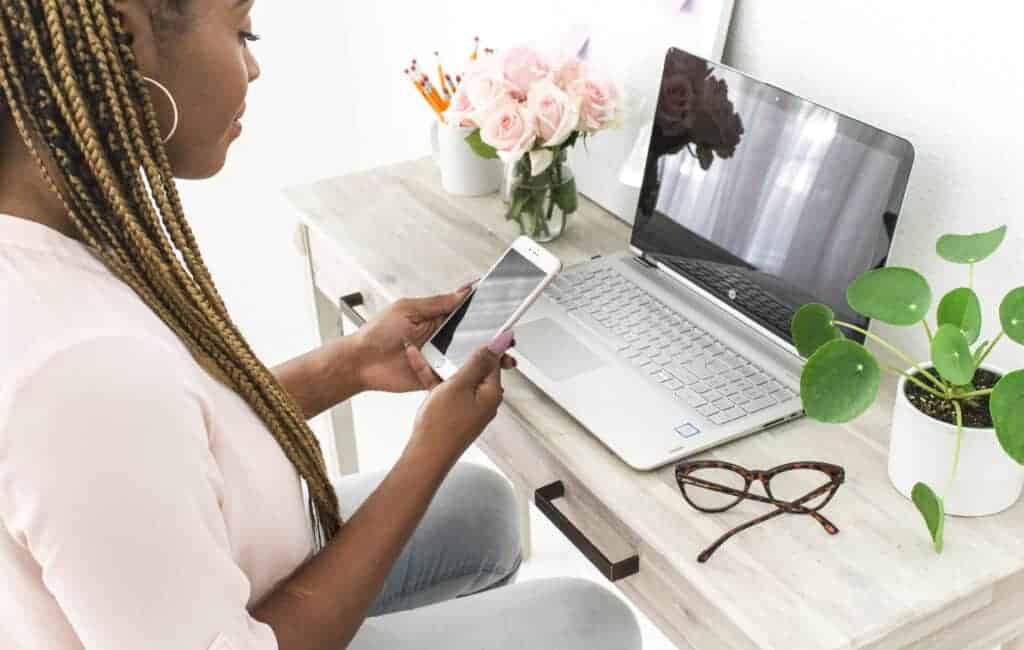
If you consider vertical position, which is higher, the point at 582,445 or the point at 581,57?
the point at 581,57

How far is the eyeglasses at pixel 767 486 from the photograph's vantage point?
0.90 m

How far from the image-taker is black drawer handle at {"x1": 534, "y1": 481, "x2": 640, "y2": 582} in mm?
921

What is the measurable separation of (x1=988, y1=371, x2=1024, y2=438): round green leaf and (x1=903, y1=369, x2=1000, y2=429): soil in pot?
0.07 meters

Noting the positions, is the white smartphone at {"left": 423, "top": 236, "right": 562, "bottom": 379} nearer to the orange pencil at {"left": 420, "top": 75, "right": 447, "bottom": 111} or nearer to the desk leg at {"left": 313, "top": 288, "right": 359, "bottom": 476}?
the orange pencil at {"left": 420, "top": 75, "right": 447, "bottom": 111}

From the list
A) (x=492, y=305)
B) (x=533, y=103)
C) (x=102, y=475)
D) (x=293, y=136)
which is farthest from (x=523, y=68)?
(x=293, y=136)

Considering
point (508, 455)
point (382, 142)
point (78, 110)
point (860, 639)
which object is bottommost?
point (382, 142)

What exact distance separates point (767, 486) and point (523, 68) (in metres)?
0.58

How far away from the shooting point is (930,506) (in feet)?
2.67

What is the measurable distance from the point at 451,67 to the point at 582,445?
107 centimetres

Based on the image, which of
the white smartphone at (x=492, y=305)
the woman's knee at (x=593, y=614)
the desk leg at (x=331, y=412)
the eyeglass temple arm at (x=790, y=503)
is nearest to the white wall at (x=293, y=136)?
the desk leg at (x=331, y=412)

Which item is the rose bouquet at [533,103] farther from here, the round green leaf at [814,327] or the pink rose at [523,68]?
the round green leaf at [814,327]

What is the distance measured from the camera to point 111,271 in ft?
2.54

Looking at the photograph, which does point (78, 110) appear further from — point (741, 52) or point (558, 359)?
point (741, 52)

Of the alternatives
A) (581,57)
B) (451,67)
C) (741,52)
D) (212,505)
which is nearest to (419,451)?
(212,505)
